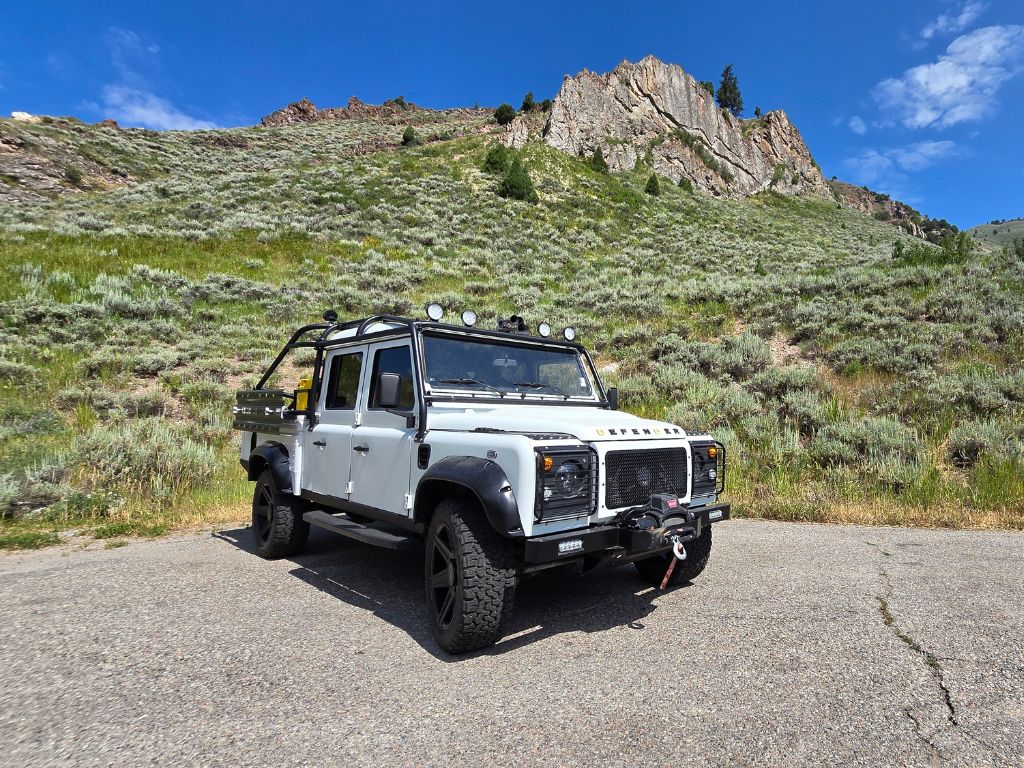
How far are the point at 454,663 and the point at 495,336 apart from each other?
263cm

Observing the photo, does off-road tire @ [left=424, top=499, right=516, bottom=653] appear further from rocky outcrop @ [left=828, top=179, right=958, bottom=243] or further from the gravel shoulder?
rocky outcrop @ [left=828, top=179, right=958, bottom=243]

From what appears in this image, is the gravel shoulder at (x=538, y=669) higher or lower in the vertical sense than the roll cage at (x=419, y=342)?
lower

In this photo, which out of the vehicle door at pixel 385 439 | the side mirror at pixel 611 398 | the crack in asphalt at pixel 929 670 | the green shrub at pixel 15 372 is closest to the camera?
the crack in asphalt at pixel 929 670

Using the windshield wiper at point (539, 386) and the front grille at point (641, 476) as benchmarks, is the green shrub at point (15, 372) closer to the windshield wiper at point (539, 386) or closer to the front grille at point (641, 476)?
the windshield wiper at point (539, 386)

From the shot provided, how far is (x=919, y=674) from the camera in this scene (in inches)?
122

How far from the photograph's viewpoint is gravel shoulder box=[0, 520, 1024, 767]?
254cm

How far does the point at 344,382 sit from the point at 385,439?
1.13m

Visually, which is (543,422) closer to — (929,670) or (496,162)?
(929,670)

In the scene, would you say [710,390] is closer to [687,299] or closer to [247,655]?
[687,299]

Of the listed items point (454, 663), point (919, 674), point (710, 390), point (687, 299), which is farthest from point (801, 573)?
point (687, 299)

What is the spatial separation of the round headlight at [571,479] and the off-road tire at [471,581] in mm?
505

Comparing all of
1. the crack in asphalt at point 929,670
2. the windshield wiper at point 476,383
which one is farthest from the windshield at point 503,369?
the crack in asphalt at point 929,670

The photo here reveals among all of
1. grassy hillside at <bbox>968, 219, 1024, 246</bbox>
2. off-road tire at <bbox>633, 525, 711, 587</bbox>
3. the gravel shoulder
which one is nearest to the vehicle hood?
off-road tire at <bbox>633, 525, 711, 587</bbox>

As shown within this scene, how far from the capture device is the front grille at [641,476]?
146 inches
